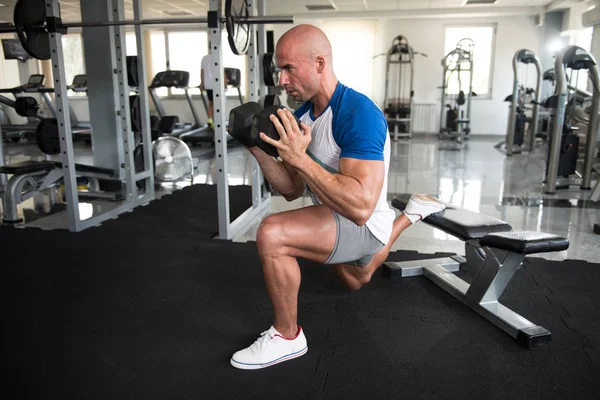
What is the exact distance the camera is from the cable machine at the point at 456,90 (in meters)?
8.48

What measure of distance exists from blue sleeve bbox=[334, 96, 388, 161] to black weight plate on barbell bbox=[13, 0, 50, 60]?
2.30 metres

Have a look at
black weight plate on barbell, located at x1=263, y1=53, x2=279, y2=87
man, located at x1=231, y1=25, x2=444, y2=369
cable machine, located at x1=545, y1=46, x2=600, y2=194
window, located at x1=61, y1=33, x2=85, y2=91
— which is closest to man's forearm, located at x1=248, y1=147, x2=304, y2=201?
man, located at x1=231, y1=25, x2=444, y2=369

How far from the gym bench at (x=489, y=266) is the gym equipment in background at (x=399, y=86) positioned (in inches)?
257

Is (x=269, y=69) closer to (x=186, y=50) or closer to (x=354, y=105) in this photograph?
(x=354, y=105)

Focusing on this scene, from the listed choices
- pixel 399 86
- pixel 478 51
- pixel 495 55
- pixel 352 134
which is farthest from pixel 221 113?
pixel 478 51

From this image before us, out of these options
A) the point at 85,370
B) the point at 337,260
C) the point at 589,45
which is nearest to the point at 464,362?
the point at 337,260

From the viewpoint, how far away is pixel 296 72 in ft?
4.63

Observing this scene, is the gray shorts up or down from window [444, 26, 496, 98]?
down

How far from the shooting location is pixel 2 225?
314 centimetres

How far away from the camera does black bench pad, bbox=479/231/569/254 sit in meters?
1.57

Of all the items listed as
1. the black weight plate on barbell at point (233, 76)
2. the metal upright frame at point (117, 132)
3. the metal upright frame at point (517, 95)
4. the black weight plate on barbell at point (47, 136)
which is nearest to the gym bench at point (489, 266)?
the metal upright frame at point (117, 132)

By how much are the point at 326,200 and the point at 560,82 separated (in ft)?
12.2

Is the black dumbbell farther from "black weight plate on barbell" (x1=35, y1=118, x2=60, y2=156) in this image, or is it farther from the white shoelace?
"black weight plate on barbell" (x1=35, y1=118, x2=60, y2=156)

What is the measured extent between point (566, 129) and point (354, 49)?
593cm
